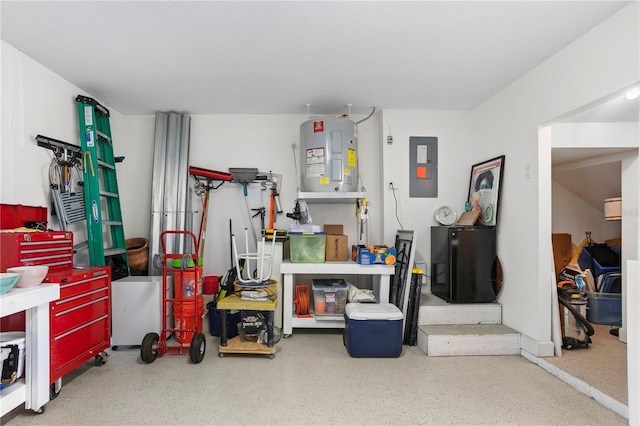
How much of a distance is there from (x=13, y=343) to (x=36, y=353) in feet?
0.45

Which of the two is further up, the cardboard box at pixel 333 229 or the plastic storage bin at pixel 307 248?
the cardboard box at pixel 333 229

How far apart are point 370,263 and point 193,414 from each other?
2.04 metres

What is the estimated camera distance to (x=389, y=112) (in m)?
3.96

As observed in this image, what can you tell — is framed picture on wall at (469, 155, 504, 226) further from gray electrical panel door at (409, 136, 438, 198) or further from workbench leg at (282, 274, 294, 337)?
workbench leg at (282, 274, 294, 337)

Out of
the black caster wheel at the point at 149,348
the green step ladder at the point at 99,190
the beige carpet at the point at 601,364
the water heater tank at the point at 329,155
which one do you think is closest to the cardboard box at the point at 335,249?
the water heater tank at the point at 329,155

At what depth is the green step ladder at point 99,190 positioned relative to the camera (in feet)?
10.3

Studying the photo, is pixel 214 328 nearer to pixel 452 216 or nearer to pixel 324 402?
pixel 324 402

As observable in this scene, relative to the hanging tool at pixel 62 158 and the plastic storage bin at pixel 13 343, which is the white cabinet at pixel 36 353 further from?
the hanging tool at pixel 62 158

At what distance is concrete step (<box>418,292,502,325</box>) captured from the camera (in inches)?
130

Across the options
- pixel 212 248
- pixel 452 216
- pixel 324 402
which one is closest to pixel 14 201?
pixel 212 248

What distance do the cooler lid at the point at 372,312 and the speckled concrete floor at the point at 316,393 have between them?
38 cm

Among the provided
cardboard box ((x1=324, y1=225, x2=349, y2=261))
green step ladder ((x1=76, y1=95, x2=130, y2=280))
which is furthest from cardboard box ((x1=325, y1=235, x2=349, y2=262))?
green step ladder ((x1=76, y1=95, x2=130, y2=280))

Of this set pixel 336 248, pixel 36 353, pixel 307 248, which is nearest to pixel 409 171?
pixel 336 248

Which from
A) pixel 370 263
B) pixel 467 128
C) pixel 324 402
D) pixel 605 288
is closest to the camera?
pixel 324 402
